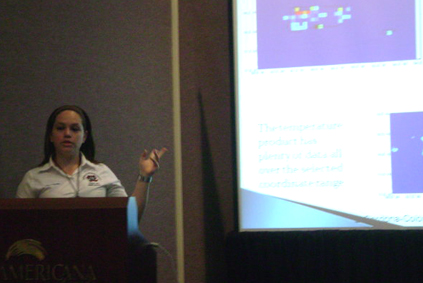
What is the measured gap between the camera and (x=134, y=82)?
6.90 ft

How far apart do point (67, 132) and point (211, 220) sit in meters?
0.81

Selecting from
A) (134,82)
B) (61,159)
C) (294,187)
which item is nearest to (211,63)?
(134,82)

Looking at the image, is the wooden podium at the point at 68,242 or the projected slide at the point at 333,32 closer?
the wooden podium at the point at 68,242

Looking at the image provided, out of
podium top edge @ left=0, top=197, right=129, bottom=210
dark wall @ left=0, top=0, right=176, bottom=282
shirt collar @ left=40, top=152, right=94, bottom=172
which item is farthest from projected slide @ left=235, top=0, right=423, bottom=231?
podium top edge @ left=0, top=197, right=129, bottom=210

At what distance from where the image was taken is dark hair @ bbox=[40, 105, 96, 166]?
1.81 metres

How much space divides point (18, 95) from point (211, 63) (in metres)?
0.87

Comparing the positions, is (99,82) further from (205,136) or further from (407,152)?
(407,152)

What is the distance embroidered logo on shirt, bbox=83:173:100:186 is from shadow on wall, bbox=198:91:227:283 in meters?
0.53

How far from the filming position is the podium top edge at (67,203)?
1.16m

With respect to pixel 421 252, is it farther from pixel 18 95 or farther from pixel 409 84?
pixel 18 95

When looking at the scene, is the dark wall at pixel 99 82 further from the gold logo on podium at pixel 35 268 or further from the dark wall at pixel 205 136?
the gold logo on podium at pixel 35 268

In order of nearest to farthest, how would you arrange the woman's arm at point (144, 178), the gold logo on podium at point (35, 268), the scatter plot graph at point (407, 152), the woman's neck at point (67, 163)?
the gold logo on podium at point (35, 268), the woman's arm at point (144, 178), the woman's neck at point (67, 163), the scatter plot graph at point (407, 152)

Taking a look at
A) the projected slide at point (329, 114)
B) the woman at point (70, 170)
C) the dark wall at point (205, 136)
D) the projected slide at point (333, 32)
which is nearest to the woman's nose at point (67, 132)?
the woman at point (70, 170)

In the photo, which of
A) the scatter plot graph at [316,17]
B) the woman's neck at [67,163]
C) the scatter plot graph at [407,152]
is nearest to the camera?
the woman's neck at [67,163]
